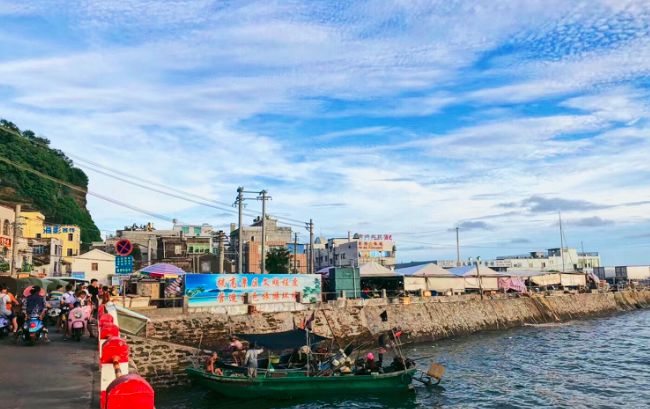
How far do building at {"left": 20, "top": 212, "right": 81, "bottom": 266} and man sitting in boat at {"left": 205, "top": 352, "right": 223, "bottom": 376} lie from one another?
4842 cm

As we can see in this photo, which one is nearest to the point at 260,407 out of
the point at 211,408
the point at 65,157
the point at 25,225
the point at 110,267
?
the point at 211,408

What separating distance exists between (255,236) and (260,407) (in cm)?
7041

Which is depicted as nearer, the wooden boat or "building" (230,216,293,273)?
the wooden boat

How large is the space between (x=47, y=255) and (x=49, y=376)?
5428 centimetres

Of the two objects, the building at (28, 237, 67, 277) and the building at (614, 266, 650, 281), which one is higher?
the building at (28, 237, 67, 277)

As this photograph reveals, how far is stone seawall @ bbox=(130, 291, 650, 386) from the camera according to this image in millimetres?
22798

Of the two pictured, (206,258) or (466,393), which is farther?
(206,258)

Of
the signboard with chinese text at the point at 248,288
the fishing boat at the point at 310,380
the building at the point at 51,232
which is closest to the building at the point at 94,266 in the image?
the building at the point at 51,232

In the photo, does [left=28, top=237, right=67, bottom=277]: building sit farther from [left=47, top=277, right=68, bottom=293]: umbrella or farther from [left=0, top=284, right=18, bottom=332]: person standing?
[left=0, top=284, right=18, bottom=332]: person standing

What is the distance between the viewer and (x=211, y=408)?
20219mm

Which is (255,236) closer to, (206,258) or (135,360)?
(206,258)

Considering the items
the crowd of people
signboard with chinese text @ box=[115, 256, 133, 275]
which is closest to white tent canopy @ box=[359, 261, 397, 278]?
signboard with chinese text @ box=[115, 256, 133, 275]

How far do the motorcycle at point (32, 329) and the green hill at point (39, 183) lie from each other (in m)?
71.3

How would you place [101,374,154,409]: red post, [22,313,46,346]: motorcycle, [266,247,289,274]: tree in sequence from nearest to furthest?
[101,374,154,409]: red post < [22,313,46,346]: motorcycle < [266,247,289,274]: tree
